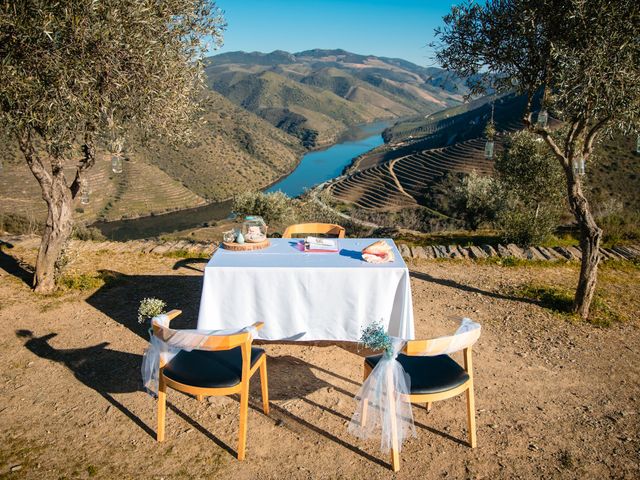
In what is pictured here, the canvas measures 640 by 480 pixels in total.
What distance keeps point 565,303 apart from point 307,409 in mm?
4460

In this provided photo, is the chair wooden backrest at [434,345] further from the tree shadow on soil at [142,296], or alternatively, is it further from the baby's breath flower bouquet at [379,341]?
the tree shadow on soil at [142,296]

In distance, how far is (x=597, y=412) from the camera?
4141mm

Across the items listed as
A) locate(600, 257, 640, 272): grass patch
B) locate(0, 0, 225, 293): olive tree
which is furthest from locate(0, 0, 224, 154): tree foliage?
locate(600, 257, 640, 272): grass patch

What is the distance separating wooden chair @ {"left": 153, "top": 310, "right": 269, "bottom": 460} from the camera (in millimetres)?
3240

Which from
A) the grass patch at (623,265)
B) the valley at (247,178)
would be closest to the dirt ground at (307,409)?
the grass patch at (623,265)

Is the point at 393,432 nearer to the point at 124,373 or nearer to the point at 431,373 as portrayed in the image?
the point at 431,373

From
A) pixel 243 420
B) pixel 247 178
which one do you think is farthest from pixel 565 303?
pixel 247 178

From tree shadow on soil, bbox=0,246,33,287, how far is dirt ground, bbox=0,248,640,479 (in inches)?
39.1

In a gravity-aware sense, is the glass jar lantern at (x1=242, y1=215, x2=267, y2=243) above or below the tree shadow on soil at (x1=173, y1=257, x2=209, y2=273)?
above

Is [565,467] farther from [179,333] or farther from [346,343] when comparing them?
[179,333]

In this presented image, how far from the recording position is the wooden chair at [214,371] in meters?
3.24

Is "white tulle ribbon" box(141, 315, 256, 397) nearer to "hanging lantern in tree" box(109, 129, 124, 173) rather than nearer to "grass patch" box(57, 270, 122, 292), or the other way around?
"hanging lantern in tree" box(109, 129, 124, 173)

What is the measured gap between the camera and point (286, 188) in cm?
10181

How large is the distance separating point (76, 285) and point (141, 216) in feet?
227
